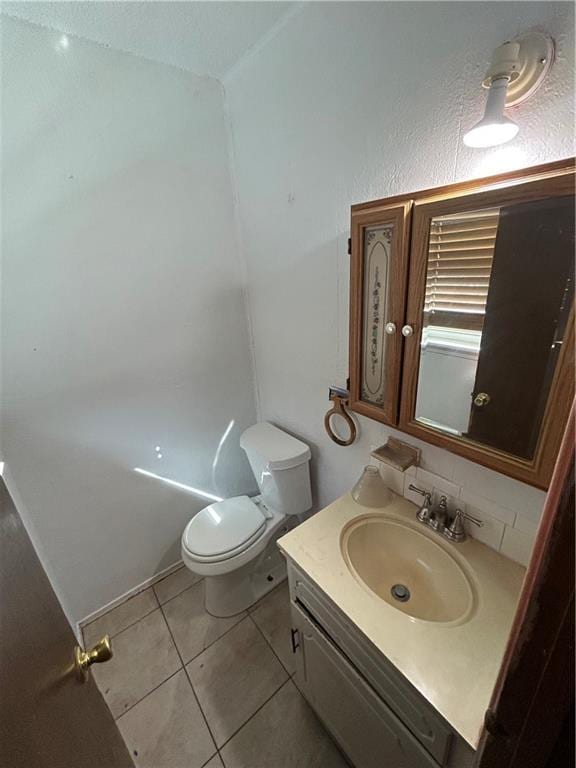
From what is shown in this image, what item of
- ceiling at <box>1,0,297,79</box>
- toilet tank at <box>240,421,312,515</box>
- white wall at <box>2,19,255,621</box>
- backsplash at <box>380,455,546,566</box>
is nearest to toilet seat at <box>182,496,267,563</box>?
toilet tank at <box>240,421,312,515</box>

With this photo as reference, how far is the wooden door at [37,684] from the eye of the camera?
1.32 ft

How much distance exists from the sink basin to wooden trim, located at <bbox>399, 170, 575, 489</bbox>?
13.7 inches

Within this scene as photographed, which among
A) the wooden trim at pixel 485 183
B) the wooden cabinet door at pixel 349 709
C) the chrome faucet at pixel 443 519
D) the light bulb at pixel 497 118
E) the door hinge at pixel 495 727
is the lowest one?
the wooden cabinet door at pixel 349 709

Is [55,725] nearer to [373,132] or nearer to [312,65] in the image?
[373,132]

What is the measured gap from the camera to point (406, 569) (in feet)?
Result: 3.45

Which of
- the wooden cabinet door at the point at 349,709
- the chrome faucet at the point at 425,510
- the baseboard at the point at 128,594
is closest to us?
the wooden cabinet door at the point at 349,709

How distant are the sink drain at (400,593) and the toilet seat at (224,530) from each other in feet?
2.37

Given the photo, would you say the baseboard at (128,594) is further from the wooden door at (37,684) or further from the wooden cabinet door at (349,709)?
the wooden door at (37,684)

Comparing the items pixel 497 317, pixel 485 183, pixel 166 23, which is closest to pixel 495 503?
pixel 497 317

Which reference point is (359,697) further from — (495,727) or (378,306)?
(378,306)

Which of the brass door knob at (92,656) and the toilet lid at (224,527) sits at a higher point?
the brass door knob at (92,656)

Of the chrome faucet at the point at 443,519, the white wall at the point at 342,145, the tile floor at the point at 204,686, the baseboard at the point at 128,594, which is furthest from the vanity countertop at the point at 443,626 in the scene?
the baseboard at the point at 128,594

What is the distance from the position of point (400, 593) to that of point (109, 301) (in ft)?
5.04

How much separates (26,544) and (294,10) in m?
1.64
